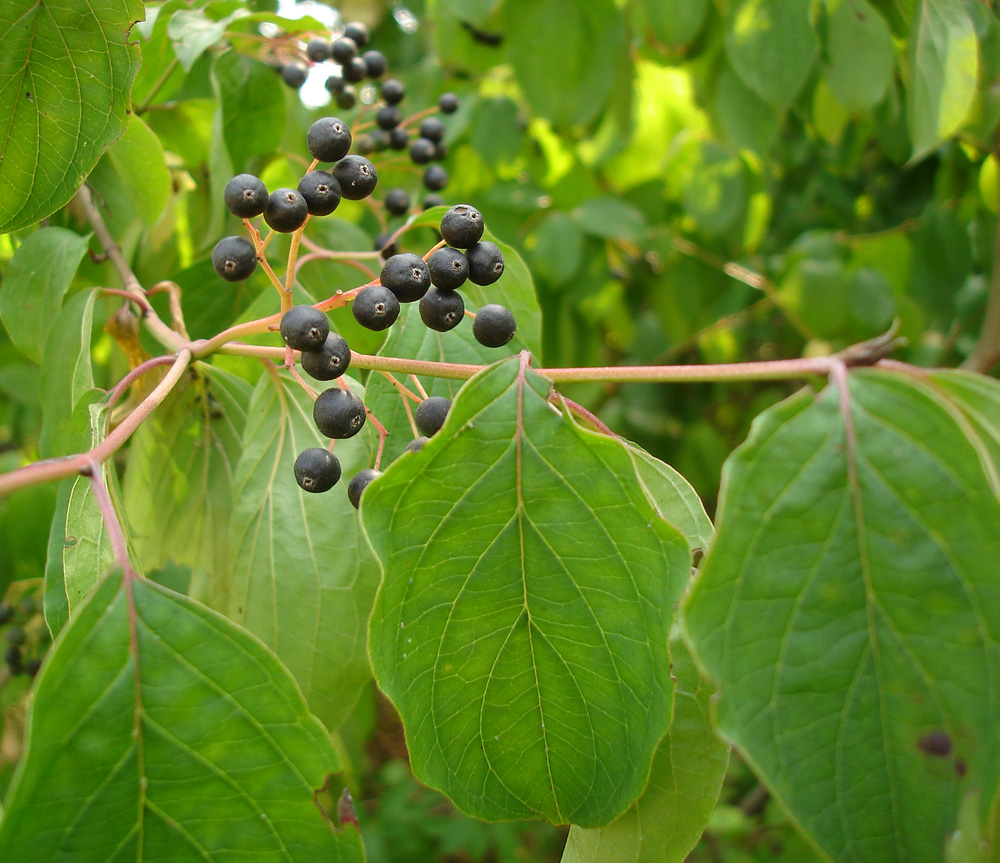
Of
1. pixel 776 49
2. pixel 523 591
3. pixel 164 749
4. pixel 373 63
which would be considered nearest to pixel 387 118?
pixel 373 63

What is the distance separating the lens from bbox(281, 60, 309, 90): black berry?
1.99 m

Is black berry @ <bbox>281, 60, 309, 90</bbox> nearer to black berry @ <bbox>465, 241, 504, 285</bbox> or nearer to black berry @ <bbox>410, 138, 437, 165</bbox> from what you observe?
black berry @ <bbox>410, 138, 437, 165</bbox>

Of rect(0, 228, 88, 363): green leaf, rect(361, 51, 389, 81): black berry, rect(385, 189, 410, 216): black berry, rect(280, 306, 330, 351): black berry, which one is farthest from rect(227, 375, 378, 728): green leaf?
rect(361, 51, 389, 81): black berry

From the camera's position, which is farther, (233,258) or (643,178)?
(643,178)

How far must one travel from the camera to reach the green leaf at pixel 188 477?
1.64m

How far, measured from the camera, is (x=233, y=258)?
3.94 feet

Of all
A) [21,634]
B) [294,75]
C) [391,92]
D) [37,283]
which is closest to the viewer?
[37,283]

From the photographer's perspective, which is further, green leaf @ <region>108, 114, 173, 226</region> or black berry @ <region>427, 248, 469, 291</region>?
green leaf @ <region>108, 114, 173, 226</region>

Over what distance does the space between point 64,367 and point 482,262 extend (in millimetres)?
849

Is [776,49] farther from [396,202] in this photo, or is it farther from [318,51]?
[318,51]

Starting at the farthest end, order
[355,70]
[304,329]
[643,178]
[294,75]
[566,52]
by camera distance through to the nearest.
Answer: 1. [643,178]
2. [566,52]
3. [355,70]
4. [294,75]
5. [304,329]

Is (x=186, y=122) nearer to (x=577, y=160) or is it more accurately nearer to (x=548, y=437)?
(x=548, y=437)

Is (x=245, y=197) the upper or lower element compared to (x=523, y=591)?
upper

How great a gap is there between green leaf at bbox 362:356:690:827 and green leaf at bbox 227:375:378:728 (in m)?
0.35
